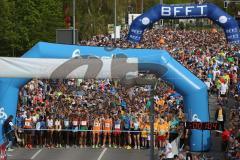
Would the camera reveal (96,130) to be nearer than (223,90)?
Yes

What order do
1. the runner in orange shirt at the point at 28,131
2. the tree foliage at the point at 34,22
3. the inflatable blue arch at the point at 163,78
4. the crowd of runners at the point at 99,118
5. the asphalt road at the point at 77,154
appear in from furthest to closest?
the tree foliage at the point at 34,22, the runner in orange shirt at the point at 28,131, the crowd of runners at the point at 99,118, the asphalt road at the point at 77,154, the inflatable blue arch at the point at 163,78

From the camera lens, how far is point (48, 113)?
2175cm

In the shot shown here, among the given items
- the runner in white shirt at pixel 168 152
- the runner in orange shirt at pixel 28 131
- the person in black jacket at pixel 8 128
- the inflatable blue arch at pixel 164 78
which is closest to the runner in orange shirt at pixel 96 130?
the runner in orange shirt at pixel 28 131

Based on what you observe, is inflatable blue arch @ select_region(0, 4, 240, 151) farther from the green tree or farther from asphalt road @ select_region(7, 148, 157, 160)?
the green tree

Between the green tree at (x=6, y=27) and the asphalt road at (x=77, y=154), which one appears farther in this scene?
the green tree at (x=6, y=27)

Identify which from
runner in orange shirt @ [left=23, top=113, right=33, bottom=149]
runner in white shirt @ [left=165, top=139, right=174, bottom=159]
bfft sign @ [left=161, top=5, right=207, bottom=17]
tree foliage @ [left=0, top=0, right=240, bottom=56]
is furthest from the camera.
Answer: tree foliage @ [left=0, top=0, right=240, bottom=56]

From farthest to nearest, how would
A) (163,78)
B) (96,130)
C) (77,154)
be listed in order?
(96,130) → (77,154) → (163,78)

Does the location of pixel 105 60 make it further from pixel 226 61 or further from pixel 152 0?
pixel 152 0

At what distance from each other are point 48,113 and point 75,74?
19.2 feet

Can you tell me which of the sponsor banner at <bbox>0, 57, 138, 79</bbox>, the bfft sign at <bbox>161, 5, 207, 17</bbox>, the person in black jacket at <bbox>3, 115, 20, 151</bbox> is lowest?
the person in black jacket at <bbox>3, 115, 20, 151</bbox>

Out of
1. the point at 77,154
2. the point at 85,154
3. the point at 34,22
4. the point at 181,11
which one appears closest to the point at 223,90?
the point at 181,11

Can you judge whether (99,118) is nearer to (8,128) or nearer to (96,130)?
(96,130)

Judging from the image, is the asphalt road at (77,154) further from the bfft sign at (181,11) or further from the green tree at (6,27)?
the green tree at (6,27)

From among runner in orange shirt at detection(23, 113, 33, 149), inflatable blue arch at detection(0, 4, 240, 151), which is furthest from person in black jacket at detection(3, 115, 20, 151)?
runner in orange shirt at detection(23, 113, 33, 149)
